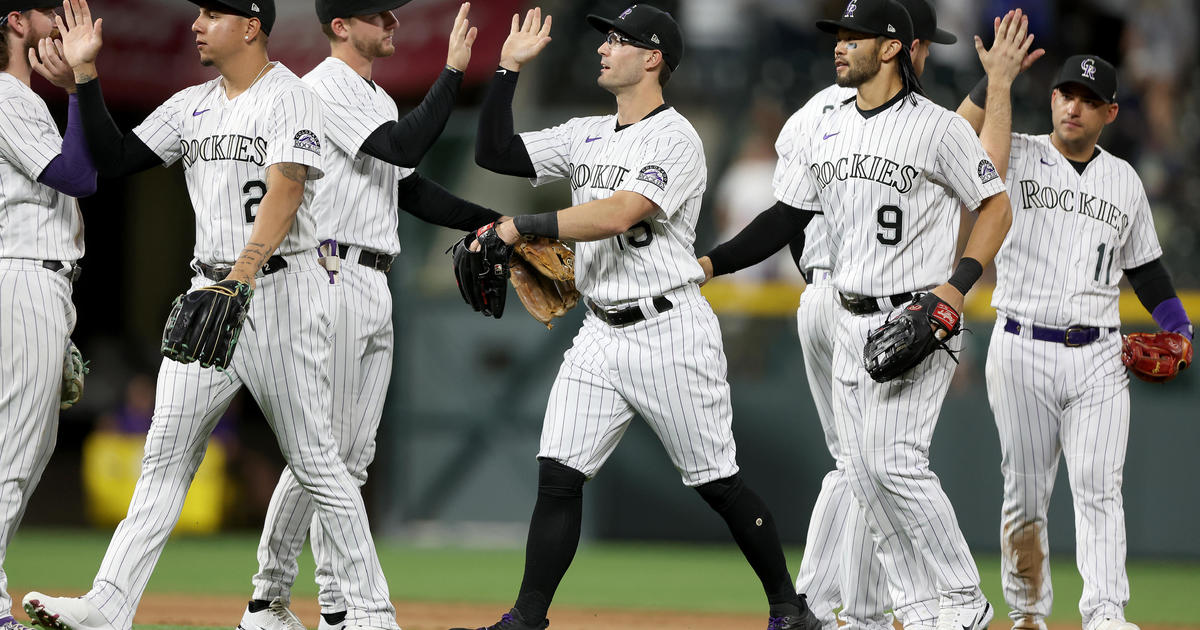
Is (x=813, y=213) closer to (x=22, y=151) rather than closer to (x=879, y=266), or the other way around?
(x=879, y=266)

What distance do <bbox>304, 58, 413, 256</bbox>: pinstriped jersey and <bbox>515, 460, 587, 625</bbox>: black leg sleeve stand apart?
1.22 meters

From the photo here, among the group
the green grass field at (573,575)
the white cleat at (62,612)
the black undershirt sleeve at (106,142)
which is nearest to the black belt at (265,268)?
the black undershirt sleeve at (106,142)

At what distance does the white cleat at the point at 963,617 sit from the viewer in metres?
4.70

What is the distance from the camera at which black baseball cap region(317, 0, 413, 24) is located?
5441 millimetres

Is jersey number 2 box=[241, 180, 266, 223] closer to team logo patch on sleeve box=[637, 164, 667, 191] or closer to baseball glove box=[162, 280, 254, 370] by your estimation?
Result: baseball glove box=[162, 280, 254, 370]

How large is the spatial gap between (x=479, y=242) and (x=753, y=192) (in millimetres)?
5165

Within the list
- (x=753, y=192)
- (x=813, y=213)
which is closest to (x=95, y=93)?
(x=813, y=213)

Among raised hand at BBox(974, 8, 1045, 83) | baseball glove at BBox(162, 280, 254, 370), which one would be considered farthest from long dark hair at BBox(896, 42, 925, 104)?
baseball glove at BBox(162, 280, 254, 370)

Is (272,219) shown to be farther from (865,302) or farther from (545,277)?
(865,302)

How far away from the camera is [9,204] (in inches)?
189

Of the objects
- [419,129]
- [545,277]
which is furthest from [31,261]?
[545,277]

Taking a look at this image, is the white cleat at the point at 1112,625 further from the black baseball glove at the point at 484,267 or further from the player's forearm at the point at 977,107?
the black baseball glove at the point at 484,267

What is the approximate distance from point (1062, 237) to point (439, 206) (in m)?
2.60

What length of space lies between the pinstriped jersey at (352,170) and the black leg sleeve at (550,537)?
48.0 inches
